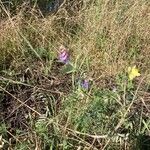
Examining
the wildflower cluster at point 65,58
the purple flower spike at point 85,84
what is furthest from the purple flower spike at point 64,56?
the purple flower spike at point 85,84

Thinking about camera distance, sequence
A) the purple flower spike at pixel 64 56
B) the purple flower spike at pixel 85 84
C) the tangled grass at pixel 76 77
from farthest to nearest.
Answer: the purple flower spike at pixel 64 56, the purple flower spike at pixel 85 84, the tangled grass at pixel 76 77

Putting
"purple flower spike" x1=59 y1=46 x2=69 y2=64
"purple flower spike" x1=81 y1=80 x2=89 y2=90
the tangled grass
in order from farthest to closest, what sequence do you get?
"purple flower spike" x1=59 y1=46 x2=69 y2=64, "purple flower spike" x1=81 y1=80 x2=89 y2=90, the tangled grass

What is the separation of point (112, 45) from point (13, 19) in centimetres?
66

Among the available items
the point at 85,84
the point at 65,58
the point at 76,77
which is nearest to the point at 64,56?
the point at 65,58

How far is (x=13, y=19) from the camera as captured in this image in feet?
10.5

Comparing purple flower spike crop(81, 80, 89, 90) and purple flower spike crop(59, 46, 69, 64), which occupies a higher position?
purple flower spike crop(59, 46, 69, 64)

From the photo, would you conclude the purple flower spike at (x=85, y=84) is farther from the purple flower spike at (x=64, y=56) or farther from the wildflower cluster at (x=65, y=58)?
the purple flower spike at (x=64, y=56)

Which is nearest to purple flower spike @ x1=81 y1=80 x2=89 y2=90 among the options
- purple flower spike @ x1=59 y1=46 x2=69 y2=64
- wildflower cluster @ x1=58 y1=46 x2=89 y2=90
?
wildflower cluster @ x1=58 y1=46 x2=89 y2=90

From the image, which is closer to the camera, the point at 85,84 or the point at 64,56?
the point at 85,84

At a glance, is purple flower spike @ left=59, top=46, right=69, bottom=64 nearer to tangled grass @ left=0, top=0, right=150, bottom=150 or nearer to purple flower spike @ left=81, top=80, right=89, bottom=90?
tangled grass @ left=0, top=0, right=150, bottom=150

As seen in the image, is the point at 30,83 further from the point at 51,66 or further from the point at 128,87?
the point at 128,87

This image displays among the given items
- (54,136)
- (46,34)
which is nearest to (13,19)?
(46,34)

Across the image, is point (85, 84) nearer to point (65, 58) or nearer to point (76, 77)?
point (76, 77)

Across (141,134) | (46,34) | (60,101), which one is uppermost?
(46,34)
